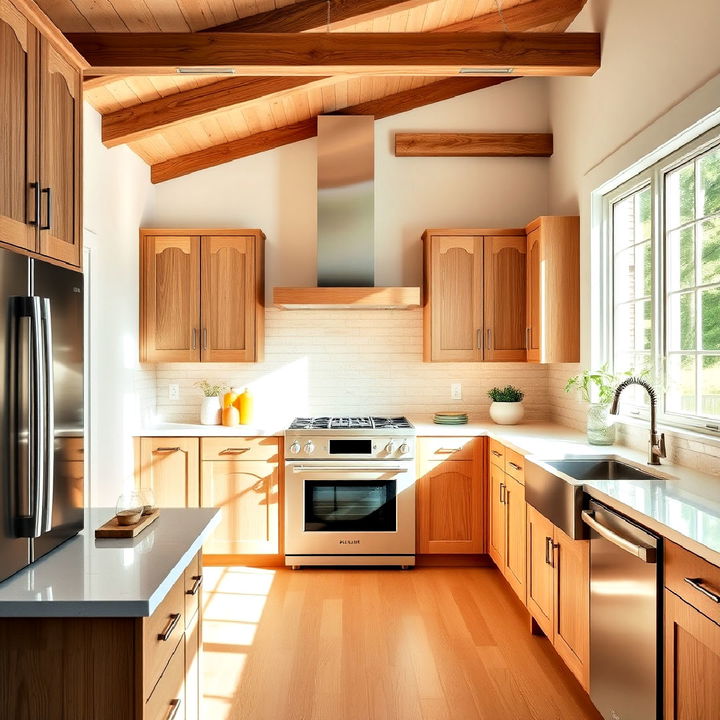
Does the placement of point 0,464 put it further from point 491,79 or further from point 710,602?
point 491,79

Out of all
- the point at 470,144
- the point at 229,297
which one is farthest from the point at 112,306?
the point at 470,144

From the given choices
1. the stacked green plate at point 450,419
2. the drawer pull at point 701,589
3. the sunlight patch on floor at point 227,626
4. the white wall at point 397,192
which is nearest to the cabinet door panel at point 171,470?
the sunlight patch on floor at point 227,626

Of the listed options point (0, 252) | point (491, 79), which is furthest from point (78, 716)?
point (491, 79)

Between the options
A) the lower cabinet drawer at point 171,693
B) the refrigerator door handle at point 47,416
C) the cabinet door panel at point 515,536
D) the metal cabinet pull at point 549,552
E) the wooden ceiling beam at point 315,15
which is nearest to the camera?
the lower cabinet drawer at point 171,693

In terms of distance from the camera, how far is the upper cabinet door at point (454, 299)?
4.52m

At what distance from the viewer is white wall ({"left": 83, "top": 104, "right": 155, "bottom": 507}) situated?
12.0ft

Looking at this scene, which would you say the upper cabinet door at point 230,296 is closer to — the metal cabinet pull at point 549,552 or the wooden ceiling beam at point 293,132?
the wooden ceiling beam at point 293,132

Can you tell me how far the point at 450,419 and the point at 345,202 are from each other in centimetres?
174

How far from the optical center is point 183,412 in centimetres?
485

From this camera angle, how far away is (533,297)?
4320 mm

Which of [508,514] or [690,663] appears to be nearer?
[690,663]

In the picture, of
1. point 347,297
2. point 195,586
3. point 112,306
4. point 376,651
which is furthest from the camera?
point 347,297

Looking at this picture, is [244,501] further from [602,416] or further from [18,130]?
[18,130]

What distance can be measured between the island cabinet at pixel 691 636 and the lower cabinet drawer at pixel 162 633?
1.34 m
